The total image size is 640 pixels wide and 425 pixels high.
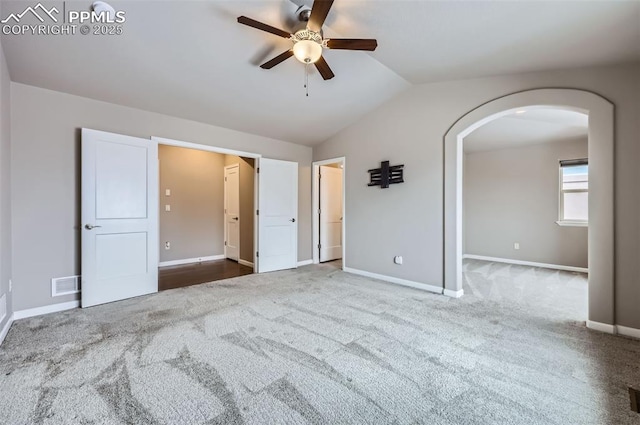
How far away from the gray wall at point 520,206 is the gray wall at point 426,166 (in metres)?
3.33

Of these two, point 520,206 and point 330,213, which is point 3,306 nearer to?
point 330,213

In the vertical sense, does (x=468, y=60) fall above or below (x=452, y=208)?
above

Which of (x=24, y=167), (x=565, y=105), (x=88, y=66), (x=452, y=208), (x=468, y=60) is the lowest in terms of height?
(x=452, y=208)

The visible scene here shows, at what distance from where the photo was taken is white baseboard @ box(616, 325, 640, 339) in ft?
8.55

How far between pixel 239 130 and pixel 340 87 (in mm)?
1877

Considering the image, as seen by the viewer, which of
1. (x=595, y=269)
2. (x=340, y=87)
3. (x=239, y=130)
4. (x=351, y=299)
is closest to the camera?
(x=595, y=269)

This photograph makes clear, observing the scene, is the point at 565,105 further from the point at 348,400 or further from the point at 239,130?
the point at 239,130

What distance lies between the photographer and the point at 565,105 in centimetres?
294

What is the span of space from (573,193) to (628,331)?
3.81m

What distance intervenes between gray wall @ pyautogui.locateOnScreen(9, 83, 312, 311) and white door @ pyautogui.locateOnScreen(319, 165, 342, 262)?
3685 mm

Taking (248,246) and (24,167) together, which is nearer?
(24,167)

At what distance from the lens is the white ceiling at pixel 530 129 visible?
419 cm

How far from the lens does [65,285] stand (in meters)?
3.19

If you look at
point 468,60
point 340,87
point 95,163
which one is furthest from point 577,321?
point 95,163
